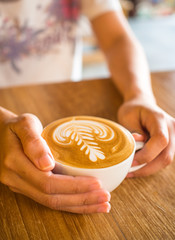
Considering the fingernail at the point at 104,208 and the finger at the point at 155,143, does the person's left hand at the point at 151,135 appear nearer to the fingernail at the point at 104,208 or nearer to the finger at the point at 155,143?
the finger at the point at 155,143

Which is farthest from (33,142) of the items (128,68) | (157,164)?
(128,68)

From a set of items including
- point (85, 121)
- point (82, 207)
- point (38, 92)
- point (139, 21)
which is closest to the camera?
point (82, 207)

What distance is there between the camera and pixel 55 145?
0.49 m

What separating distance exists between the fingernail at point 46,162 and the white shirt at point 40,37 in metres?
1.00

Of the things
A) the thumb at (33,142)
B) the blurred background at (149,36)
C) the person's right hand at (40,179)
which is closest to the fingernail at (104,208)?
the person's right hand at (40,179)

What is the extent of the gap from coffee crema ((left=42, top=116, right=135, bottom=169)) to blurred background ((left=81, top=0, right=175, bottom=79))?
114 centimetres

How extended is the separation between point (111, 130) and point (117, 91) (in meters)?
0.42

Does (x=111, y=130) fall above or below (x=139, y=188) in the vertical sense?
above

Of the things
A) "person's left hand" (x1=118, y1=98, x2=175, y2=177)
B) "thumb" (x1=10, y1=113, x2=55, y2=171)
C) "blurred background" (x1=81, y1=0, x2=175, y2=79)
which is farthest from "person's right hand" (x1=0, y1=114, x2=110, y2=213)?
"blurred background" (x1=81, y1=0, x2=175, y2=79)

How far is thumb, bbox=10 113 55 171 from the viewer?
44 centimetres

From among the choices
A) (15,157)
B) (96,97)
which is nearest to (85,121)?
(15,157)

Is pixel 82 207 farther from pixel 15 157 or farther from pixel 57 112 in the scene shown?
pixel 57 112

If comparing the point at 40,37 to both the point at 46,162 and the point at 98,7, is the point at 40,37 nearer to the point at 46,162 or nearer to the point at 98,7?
the point at 98,7

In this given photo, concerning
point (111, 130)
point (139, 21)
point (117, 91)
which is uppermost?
point (111, 130)
